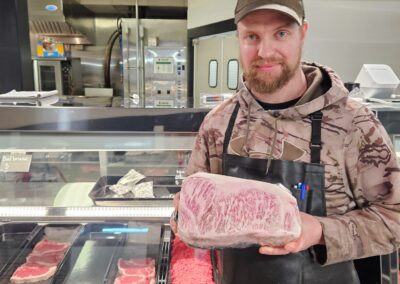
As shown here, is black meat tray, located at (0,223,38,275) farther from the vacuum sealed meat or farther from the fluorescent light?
the fluorescent light

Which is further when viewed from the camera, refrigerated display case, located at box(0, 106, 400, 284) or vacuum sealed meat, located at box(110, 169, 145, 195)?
vacuum sealed meat, located at box(110, 169, 145, 195)

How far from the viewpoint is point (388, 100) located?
6.26 ft

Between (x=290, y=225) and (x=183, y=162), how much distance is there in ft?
3.72

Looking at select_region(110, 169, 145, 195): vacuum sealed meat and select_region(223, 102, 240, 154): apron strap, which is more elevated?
select_region(223, 102, 240, 154): apron strap

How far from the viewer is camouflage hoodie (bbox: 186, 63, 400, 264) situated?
2.97ft

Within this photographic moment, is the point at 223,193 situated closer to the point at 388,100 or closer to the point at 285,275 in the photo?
the point at 285,275

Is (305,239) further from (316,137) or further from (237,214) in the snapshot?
(316,137)

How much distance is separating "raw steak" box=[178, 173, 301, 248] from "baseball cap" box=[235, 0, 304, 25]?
46cm

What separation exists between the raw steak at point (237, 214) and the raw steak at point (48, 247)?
3.42ft

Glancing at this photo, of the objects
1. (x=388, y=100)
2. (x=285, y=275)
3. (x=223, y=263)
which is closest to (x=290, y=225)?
(x=285, y=275)

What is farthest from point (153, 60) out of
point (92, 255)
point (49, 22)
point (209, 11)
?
point (92, 255)

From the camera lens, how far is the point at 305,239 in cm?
85

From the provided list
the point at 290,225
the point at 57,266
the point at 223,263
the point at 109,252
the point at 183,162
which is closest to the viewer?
the point at 290,225

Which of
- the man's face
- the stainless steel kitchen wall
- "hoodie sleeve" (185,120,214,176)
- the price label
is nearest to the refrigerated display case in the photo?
the price label
